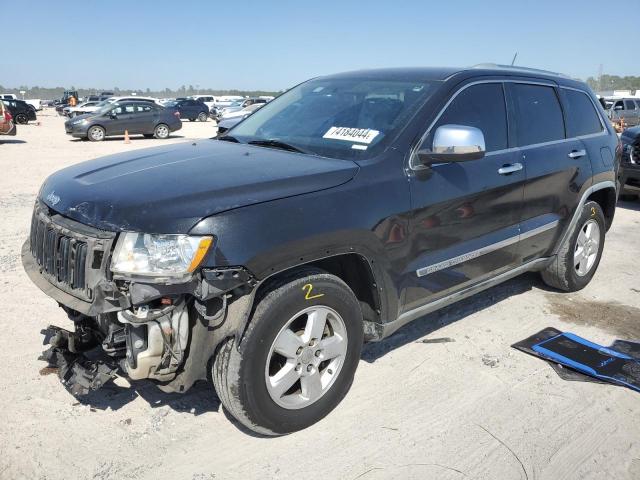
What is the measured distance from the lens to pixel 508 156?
3.90 metres

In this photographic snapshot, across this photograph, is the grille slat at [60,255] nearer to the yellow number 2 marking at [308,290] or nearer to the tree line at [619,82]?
the yellow number 2 marking at [308,290]

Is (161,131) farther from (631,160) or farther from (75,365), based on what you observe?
(75,365)

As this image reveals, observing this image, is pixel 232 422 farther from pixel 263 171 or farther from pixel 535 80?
pixel 535 80

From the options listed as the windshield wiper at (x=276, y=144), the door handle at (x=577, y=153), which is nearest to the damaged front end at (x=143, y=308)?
the windshield wiper at (x=276, y=144)

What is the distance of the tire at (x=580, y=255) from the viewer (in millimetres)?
4836

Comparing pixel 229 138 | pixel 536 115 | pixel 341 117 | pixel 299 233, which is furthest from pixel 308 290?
pixel 536 115

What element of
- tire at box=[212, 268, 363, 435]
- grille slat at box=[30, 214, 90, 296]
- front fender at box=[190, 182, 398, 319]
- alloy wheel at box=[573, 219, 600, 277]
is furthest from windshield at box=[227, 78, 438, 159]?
alloy wheel at box=[573, 219, 600, 277]

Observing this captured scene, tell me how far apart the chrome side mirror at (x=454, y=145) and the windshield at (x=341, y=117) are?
25cm

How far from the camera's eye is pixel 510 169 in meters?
3.87

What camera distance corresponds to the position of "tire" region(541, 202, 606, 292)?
190 inches

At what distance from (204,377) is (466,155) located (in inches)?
75.7

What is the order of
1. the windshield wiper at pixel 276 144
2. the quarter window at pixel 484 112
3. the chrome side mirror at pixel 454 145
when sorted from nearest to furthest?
the chrome side mirror at pixel 454 145
the windshield wiper at pixel 276 144
the quarter window at pixel 484 112

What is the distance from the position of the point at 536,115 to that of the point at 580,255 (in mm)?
1518

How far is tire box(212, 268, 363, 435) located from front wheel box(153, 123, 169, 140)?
68.1ft
